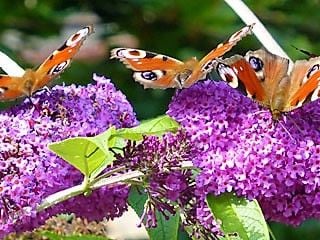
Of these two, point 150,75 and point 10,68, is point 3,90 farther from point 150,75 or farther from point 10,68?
point 150,75

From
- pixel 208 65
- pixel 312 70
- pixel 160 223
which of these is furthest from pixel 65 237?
pixel 312 70

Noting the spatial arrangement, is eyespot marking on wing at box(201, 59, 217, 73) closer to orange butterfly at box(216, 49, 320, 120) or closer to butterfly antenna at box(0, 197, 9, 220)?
orange butterfly at box(216, 49, 320, 120)

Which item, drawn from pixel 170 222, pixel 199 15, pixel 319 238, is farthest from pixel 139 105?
pixel 170 222

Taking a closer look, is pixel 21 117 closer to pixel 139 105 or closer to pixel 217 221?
pixel 217 221

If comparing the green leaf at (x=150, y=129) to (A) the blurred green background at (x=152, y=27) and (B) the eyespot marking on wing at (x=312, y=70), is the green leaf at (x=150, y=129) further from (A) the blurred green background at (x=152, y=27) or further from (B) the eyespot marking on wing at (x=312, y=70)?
(A) the blurred green background at (x=152, y=27)

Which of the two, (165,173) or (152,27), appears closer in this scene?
(165,173)

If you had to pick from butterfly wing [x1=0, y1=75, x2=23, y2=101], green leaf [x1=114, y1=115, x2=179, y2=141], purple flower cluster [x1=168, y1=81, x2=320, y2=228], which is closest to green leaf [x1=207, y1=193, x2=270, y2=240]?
purple flower cluster [x1=168, y1=81, x2=320, y2=228]
